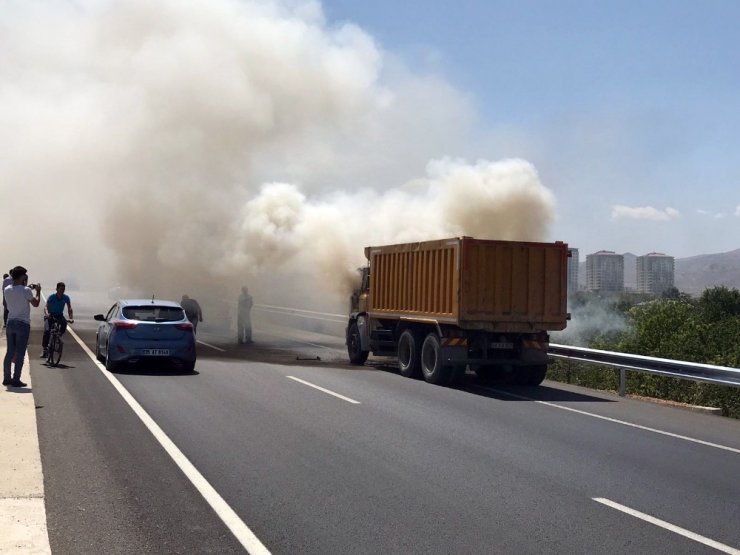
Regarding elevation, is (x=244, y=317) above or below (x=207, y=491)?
above

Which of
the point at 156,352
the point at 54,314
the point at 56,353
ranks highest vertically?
the point at 54,314

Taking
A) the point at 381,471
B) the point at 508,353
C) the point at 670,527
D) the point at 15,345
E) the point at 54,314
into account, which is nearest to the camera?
the point at 670,527

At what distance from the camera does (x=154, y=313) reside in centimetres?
1714

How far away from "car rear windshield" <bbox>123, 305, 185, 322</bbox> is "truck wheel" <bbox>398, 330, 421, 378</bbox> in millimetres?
4736

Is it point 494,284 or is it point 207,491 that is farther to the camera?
point 494,284

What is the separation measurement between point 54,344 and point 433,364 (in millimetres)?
7738

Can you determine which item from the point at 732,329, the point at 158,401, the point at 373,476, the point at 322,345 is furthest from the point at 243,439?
the point at 732,329

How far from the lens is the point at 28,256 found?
251 feet

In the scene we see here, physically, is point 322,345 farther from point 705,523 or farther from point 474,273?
point 705,523

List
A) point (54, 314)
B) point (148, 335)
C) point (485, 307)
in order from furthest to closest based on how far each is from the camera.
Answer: point (54, 314) < point (148, 335) < point (485, 307)

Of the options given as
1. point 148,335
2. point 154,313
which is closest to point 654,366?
point 148,335

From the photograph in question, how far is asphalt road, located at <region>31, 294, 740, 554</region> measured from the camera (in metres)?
5.95

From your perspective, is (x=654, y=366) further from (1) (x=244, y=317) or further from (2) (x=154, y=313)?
(1) (x=244, y=317)

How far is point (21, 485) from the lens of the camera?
277 inches
